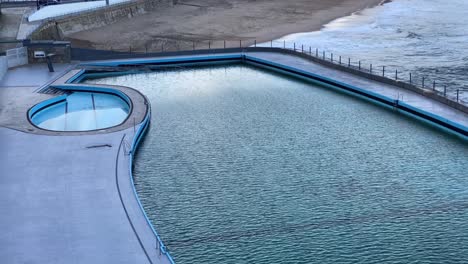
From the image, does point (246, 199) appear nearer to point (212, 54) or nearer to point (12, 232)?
point (12, 232)

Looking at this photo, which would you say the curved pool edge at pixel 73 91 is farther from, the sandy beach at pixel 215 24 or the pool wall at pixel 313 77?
the sandy beach at pixel 215 24

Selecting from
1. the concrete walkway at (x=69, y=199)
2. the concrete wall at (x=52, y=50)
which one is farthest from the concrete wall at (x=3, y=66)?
the concrete walkway at (x=69, y=199)

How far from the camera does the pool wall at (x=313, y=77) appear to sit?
26141mm

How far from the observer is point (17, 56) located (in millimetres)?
36406

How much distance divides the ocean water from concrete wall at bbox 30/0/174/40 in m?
15.9

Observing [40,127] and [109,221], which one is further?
[40,127]

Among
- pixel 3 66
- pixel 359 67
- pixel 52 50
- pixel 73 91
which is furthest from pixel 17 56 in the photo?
pixel 359 67

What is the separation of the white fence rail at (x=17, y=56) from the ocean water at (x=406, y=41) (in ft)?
60.5

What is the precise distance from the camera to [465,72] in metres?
36.3

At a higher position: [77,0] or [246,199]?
[77,0]

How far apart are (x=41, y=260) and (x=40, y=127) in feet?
39.0

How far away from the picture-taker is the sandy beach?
47656 millimetres

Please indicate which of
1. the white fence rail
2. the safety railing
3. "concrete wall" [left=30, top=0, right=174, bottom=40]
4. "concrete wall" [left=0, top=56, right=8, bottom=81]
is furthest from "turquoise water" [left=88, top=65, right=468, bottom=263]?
"concrete wall" [left=30, top=0, right=174, bottom=40]

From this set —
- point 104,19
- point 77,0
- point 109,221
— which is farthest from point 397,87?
point 77,0
